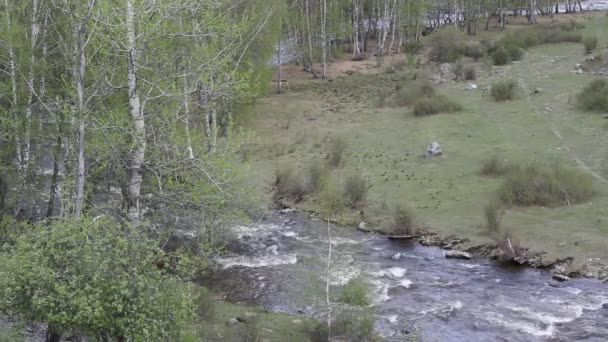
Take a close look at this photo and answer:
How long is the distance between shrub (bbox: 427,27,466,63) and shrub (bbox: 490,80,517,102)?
598 inches

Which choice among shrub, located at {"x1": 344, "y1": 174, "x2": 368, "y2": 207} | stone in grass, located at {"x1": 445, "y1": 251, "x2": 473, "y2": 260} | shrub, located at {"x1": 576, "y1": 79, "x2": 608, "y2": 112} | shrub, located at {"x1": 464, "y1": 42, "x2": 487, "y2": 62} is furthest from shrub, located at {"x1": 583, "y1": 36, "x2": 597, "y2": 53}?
stone in grass, located at {"x1": 445, "y1": 251, "x2": 473, "y2": 260}

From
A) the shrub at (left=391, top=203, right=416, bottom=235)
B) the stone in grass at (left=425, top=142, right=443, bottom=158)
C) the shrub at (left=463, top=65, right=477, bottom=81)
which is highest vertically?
the shrub at (left=463, top=65, right=477, bottom=81)

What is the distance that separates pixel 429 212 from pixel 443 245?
2514mm

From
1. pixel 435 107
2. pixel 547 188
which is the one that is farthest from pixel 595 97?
pixel 547 188

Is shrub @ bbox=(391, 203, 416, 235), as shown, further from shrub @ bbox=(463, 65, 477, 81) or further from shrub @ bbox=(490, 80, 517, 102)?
shrub @ bbox=(463, 65, 477, 81)

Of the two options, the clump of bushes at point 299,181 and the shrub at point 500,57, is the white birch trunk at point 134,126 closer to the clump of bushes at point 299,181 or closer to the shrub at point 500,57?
the clump of bushes at point 299,181

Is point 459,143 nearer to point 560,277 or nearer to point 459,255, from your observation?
point 459,255

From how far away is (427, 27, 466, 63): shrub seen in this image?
196ft

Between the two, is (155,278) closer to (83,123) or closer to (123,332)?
(123,332)

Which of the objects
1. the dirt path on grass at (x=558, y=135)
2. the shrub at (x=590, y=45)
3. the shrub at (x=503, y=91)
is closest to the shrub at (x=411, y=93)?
the shrub at (x=503, y=91)

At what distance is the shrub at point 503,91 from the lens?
4353 centimetres

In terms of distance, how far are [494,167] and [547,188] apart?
3544mm

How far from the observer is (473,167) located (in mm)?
31891

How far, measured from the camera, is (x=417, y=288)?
22.3m
